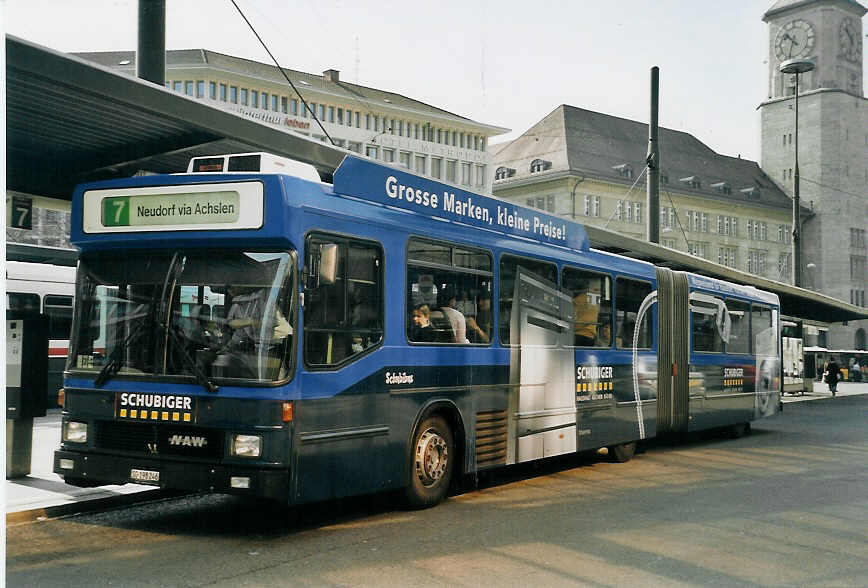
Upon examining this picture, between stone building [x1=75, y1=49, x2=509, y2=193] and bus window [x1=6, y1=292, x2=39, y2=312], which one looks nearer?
bus window [x1=6, y1=292, x2=39, y2=312]

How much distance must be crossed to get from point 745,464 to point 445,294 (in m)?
6.52

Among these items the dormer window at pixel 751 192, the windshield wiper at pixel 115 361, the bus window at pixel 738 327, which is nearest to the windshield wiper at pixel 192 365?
the windshield wiper at pixel 115 361

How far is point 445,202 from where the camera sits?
404 inches

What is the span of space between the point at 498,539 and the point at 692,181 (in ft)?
295

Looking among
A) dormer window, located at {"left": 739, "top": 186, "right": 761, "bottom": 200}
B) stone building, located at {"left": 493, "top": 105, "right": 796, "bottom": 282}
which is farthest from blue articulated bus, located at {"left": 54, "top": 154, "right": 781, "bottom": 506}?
dormer window, located at {"left": 739, "top": 186, "right": 761, "bottom": 200}

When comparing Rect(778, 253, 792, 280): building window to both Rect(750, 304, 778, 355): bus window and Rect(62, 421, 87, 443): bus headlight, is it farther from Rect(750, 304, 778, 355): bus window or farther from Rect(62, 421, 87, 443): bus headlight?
Rect(62, 421, 87, 443): bus headlight

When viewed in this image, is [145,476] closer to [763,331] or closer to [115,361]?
[115,361]

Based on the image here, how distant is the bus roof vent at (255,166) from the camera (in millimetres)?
8258

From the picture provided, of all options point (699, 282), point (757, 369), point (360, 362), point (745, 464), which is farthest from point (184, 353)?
point (757, 369)

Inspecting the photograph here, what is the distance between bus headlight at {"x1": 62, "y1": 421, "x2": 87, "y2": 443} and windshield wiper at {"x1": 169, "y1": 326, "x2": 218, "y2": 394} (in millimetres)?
1084

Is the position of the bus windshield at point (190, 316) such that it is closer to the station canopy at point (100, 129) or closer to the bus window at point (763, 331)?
the station canopy at point (100, 129)

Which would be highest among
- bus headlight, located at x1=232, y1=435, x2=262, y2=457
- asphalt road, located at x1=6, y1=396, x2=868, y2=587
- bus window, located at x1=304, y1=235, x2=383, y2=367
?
bus window, located at x1=304, y1=235, x2=383, y2=367

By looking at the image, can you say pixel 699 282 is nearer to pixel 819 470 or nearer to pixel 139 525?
pixel 819 470

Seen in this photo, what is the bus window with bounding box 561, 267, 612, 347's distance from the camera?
12773 millimetres
